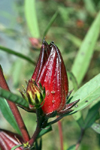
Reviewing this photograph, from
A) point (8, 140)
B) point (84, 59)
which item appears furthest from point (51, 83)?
point (84, 59)

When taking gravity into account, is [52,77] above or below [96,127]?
above

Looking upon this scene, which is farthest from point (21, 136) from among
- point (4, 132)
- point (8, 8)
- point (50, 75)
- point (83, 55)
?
point (8, 8)

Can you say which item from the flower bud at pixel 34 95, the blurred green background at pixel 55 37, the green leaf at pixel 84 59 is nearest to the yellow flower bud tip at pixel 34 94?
the flower bud at pixel 34 95

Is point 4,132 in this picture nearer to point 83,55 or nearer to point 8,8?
point 83,55

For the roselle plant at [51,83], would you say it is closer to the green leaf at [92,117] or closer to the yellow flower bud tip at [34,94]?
the yellow flower bud tip at [34,94]

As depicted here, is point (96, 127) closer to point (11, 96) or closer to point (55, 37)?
point (11, 96)
